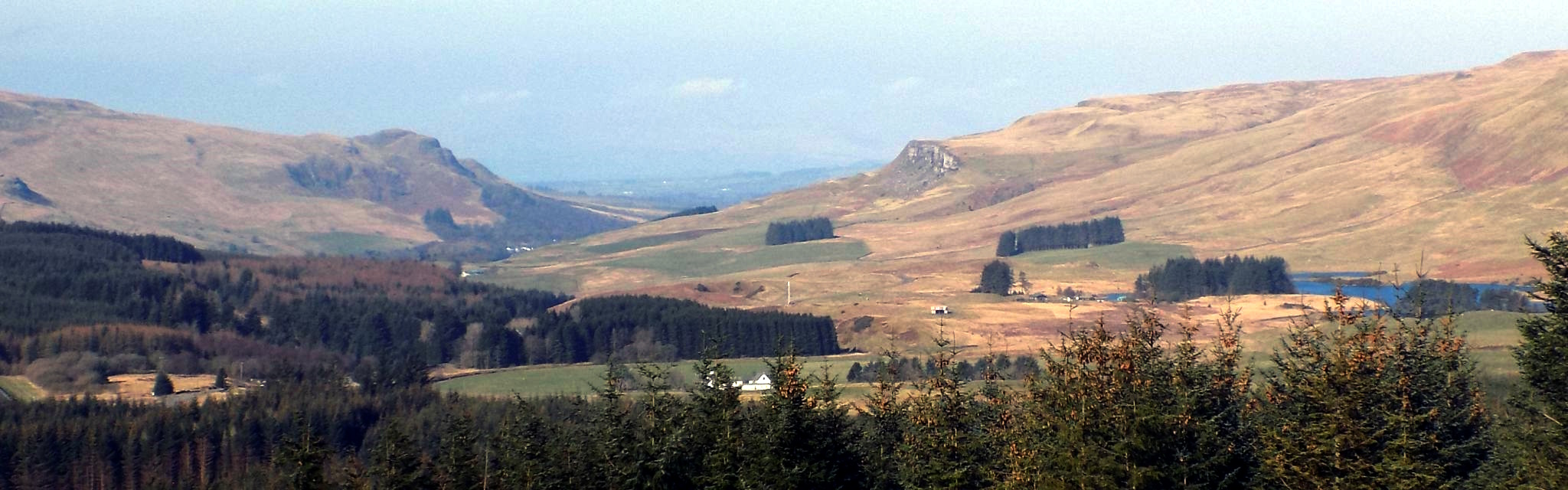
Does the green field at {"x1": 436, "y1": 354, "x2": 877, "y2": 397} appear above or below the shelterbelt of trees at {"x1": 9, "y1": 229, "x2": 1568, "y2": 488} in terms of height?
below

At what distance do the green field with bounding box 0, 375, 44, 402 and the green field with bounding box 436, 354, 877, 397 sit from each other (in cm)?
3051

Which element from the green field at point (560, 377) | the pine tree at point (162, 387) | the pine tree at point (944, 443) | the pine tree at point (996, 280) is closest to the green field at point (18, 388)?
the pine tree at point (162, 387)

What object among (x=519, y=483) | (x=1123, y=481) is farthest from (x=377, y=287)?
(x=1123, y=481)

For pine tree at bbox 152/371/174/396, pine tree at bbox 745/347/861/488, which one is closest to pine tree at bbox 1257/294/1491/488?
pine tree at bbox 745/347/861/488

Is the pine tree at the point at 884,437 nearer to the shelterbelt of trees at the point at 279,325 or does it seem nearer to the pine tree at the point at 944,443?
the pine tree at the point at 944,443

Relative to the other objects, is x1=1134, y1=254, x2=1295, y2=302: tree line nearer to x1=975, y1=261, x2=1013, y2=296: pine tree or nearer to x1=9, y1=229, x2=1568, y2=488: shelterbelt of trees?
x1=975, y1=261, x2=1013, y2=296: pine tree

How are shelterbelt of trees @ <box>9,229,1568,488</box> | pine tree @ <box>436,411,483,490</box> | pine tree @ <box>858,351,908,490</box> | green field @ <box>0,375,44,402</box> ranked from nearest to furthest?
shelterbelt of trees @ <box>9,229,1568,488</box> → pine tree @ <box>858,351,908,490</box> → pine tree @ <box>436,411,483,490</box> → green field @ <box>0,375,44,402</box>

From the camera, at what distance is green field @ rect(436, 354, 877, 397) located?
122188mm

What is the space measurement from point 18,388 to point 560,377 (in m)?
43.1

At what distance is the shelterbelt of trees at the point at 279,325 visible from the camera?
13362 centimetres

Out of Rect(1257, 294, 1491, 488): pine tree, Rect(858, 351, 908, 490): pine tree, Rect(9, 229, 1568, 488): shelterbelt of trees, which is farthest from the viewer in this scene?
Rect(858, 351, 908, 490): pine tree

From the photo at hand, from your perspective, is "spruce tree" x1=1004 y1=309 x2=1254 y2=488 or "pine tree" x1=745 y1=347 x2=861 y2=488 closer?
"spruce tree" x1=1004 y1=309 x2=1254 y2=488

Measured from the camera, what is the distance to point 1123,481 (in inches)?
1403

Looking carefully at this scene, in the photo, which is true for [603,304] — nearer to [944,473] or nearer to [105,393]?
[105,393]
